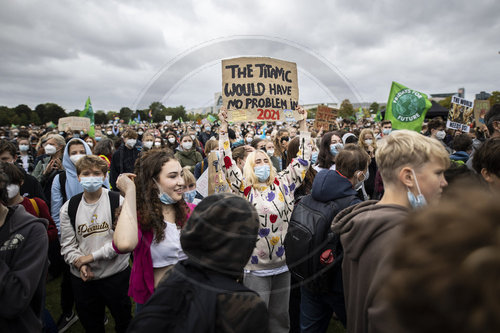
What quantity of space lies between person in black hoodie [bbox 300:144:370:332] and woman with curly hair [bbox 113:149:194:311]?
1273 millimetres

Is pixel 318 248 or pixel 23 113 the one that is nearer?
pixel 318 248

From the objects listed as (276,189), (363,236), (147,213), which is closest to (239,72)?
(276,189)

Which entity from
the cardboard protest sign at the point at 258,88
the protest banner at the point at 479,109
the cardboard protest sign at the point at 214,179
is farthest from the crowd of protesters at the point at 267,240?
the protest banner at the point at 479,109

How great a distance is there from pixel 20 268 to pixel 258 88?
2.96m

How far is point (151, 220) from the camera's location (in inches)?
89.5

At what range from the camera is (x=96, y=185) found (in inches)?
116

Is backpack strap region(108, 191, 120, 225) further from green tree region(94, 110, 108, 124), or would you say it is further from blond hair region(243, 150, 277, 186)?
green tree region(94, 110, 108, 124)

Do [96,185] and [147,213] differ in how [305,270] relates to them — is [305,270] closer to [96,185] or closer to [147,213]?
[147,213]

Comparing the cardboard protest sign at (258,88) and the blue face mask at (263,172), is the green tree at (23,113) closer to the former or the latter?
the cardboard protest sign at (258,88)

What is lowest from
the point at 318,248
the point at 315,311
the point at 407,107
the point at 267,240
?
the point at 315,311

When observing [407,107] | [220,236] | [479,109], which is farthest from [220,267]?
[479,109]

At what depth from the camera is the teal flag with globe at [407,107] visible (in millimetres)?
6605

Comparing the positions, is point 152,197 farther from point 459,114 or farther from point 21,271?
point 459,114

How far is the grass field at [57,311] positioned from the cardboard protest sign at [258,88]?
2834 mm
